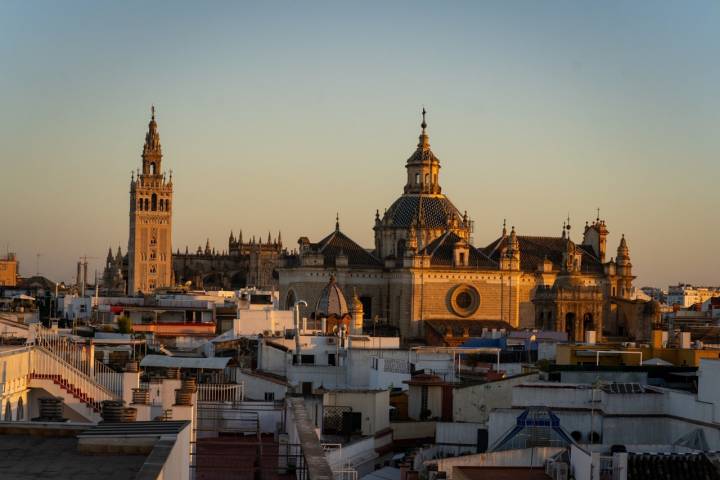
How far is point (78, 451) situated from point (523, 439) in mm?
12765

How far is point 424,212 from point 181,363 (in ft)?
164

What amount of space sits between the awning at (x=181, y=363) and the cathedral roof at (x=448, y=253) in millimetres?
40244

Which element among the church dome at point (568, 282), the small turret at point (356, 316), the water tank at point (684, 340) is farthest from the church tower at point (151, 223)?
the water tank at point (684, 340)

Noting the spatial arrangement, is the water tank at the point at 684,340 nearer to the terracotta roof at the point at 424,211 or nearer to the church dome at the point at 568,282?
the church dome at the point at 568,282

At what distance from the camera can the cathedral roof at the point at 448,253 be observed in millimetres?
78250

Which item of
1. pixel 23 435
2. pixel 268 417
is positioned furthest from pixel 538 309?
pixel 23 435

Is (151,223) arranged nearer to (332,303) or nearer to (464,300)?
(464,300)

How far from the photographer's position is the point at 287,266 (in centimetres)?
7875

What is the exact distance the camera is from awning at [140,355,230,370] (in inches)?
1364

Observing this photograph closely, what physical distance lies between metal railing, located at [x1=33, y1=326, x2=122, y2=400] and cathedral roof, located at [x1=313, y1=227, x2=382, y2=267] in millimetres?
56191

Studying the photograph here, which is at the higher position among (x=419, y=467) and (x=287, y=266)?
(x=287, y=266)

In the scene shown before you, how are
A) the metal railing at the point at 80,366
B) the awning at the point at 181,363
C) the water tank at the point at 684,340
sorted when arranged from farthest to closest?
the water tank at the point at 684,340 < the awning at the point at 181,363 < the metal railing at the point at 80,366

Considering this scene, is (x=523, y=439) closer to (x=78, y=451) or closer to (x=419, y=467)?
(x=419, y=467)

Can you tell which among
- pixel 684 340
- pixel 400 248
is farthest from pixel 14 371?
pixel 400 248
